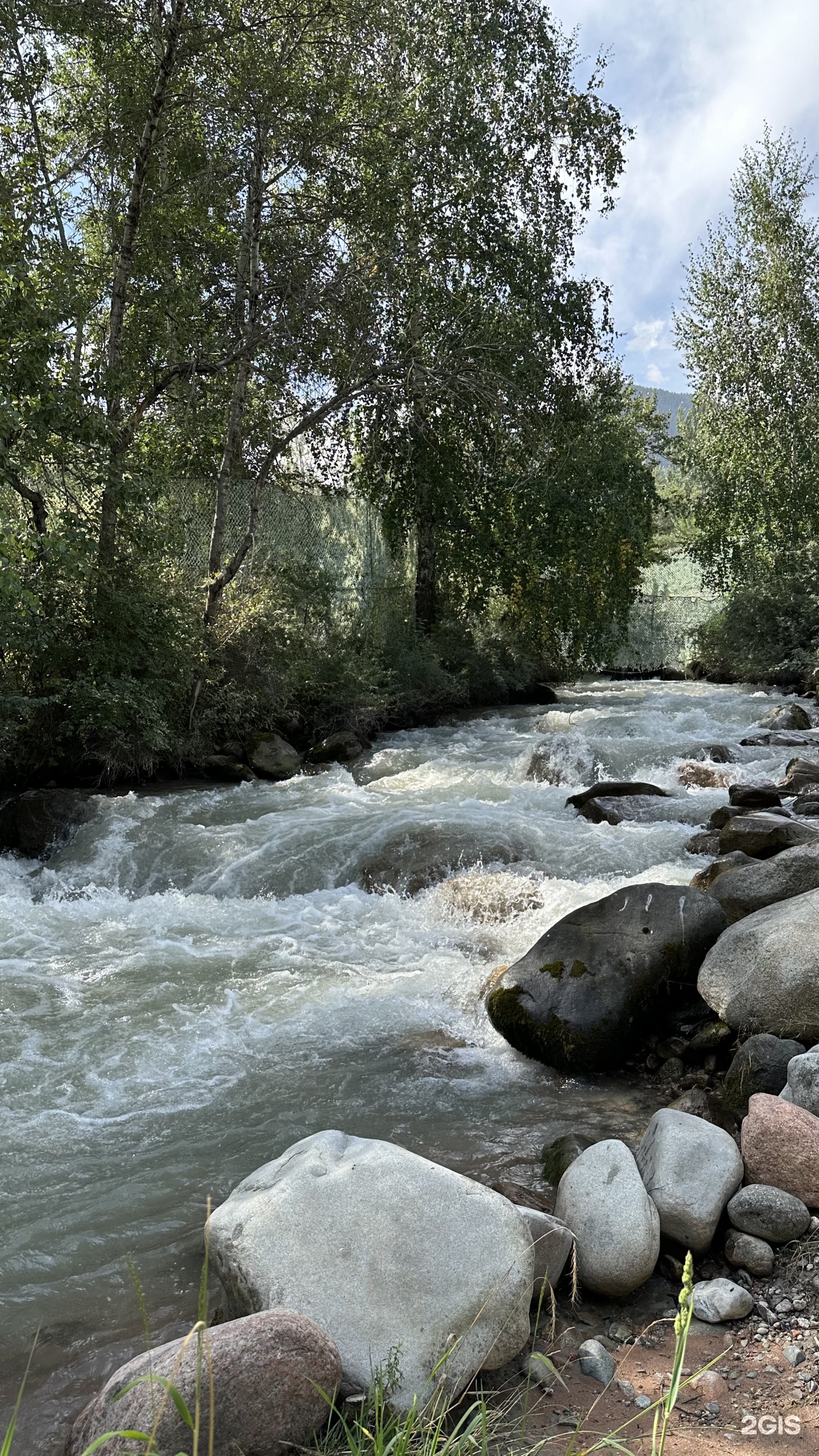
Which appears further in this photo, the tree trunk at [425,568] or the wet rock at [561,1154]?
the tree trunk at [425,568]

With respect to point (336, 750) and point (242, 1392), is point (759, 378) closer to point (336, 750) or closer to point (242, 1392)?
point (336, 750)

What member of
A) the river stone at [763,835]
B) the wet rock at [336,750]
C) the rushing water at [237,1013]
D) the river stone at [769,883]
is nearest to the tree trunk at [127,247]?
the rushing water at [237,1013]

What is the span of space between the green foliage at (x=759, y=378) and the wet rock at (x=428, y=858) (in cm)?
1566

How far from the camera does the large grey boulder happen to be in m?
4.21

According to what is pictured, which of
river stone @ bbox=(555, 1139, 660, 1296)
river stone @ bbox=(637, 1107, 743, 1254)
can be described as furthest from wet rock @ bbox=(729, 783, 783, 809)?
river stone @ bbox=(555, 1139, 660, 1296)

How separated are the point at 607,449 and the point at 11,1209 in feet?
50.8

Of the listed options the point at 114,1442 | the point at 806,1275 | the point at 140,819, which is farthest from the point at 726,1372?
the point at 140,819

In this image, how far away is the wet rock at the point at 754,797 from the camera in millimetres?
8766

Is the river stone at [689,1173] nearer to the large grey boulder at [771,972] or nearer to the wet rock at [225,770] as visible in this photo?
the large grey boulder at [771,972]

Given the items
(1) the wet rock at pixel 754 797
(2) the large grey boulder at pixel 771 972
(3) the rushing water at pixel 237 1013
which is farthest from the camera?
(1) the wet rock at pixel 754 797

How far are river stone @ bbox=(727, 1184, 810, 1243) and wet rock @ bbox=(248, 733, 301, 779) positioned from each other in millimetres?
9112

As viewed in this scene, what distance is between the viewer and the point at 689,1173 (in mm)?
3348

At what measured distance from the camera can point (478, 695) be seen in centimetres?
1731

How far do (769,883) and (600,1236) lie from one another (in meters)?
2.78
